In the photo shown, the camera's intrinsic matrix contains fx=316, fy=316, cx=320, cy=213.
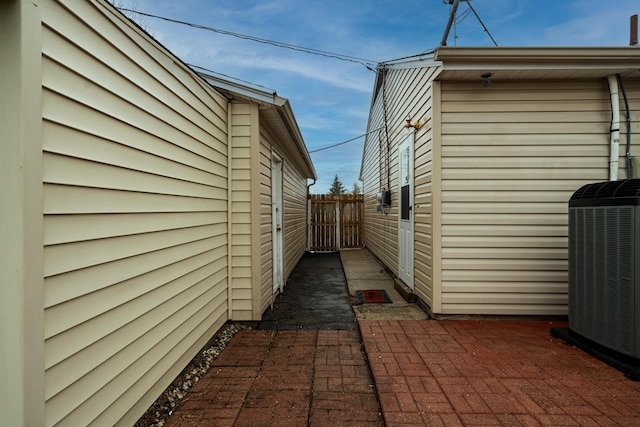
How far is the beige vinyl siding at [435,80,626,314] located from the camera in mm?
3395

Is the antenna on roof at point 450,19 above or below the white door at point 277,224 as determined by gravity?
above

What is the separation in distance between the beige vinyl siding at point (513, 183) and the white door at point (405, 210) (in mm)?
913

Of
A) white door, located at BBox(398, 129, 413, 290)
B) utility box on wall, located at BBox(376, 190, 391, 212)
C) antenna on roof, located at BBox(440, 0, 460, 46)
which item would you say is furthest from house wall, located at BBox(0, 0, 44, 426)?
utility box on wall, located at BBox(376, 190, 391, 212)

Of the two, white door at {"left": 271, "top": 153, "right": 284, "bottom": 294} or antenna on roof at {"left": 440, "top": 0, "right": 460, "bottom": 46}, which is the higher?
antenna on roof at {"left": 440, "top": 0, "right": 460, "bottom": 46}

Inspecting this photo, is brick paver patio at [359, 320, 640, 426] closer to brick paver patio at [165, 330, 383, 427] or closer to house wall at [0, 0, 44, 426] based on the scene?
brick paver patio at [165, 330, 383, 427]

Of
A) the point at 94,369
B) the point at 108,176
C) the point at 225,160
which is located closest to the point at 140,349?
the point at 94,369

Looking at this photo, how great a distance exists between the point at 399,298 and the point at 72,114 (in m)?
4.02

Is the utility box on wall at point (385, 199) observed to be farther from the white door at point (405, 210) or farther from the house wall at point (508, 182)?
the house wall at point (508, 182)

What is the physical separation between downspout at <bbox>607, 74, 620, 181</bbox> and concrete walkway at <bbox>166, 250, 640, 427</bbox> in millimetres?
1721

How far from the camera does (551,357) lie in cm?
260

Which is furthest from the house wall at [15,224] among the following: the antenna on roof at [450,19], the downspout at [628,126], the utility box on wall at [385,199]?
the utility box on wall at [385,199]

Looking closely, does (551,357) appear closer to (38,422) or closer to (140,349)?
(140,349)

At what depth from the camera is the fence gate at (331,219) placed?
404 inches

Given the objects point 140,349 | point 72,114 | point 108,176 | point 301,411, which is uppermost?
point 72,114
